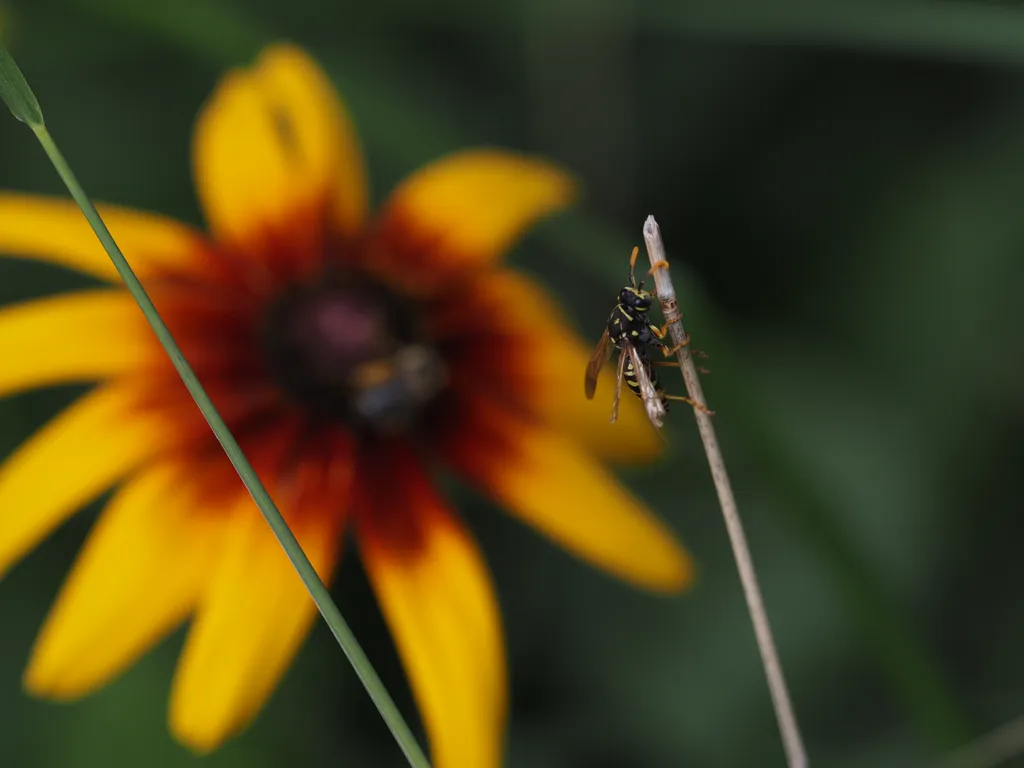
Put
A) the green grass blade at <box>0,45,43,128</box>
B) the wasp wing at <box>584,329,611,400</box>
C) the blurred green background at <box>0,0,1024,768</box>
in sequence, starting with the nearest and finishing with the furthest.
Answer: the green grass blade at <box>0,45,43,128</box> < the wasp wing at <box>584,329,611,400</box> < the blurred green background at <box>0,0,1024,768</box>

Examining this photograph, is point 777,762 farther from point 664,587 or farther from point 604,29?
point 604,29

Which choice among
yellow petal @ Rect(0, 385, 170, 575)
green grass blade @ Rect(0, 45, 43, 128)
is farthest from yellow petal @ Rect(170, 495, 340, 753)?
green grass blade @ Rect(0, 45, 43, 128)

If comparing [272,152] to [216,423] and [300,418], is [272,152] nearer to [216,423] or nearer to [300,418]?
[300,418]

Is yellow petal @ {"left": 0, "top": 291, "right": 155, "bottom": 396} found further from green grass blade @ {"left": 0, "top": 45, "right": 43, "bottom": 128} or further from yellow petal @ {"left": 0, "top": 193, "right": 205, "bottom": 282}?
green grass blade @ {"left": 0, "top": 45, "right": 43, "bottom": 128}

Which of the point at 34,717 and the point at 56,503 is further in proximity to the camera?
the point at 34,717

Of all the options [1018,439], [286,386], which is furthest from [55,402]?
[1018,439]

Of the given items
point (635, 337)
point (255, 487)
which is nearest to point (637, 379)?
point (635, 337)
